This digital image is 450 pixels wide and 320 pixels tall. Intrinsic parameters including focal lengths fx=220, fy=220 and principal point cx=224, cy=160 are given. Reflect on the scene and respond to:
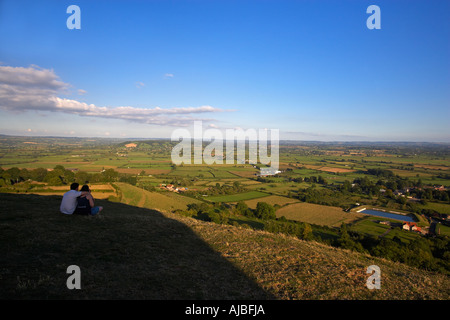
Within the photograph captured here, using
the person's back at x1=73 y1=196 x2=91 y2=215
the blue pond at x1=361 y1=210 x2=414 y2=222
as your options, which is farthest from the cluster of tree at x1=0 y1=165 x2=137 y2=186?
the blue pond at x1=361 y1=210 x2=414 y2=222

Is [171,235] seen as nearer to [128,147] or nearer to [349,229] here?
[349,229]

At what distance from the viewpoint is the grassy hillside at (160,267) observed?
5.62 metres

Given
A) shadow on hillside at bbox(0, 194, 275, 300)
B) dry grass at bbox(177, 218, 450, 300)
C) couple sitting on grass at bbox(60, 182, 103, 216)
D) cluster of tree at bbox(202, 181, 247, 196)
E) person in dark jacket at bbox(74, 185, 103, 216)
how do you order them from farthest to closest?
cluster of tree at bbox(202, 181, 247, 196)
person in dark jacket at bbox(74, 185, 103, 216)
couple sitting on grass at bbox(60, 182, 103, 216)
dry grass at bbox(177, 218, 450, 300)
shadow on hillside at bbox(0, 194, 275, 300)

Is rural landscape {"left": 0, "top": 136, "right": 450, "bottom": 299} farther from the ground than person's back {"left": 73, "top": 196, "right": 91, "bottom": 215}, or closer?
closer

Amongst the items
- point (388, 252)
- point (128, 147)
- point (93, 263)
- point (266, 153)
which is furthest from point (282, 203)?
point (128, 147)

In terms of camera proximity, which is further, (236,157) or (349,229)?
(236,157)

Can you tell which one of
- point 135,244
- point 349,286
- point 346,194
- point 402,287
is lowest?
point 346,194

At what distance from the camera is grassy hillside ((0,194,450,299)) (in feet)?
18.5

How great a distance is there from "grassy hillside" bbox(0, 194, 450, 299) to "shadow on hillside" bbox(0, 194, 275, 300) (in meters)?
0.02

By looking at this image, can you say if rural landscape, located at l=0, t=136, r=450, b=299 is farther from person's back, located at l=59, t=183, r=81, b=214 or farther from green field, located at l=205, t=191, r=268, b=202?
person's back, located at l=59, t=183, r=81, b=214

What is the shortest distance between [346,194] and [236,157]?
70568 millimetres

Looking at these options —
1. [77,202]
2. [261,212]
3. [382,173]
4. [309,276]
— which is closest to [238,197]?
[261,212]

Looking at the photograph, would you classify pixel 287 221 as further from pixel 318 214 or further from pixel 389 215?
pixel 389 215

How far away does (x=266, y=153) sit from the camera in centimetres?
14300
